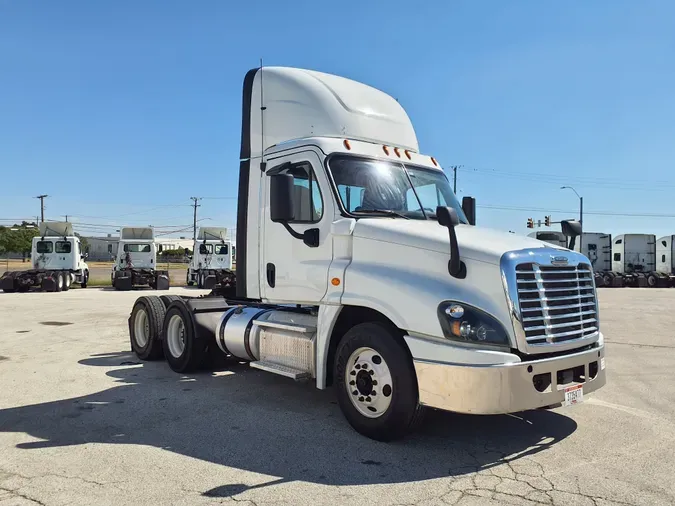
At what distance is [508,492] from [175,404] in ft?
12.3

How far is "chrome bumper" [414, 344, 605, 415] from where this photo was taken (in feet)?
14.0

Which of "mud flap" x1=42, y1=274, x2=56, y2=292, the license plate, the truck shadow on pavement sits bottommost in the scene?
the truck shadow on pavement

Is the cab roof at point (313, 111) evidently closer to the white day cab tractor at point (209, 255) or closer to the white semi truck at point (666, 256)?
the white day cab tractor at point (209, 255)

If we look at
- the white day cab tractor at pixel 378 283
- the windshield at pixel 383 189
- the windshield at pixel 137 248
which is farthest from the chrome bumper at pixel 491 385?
the windshield at pixel 137 248

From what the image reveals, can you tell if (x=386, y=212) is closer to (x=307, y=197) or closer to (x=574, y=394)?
(x=307, y=197)

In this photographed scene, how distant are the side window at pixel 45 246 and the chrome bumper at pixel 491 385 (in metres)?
28.0

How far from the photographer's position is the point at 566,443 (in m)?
4.96

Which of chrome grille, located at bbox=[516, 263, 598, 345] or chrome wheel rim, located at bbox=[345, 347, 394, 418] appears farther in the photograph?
chrome wheel rim, located at bbox=[345, 347, 394, 418]

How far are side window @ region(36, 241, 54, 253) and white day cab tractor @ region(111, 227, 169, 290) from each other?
10.5 feet

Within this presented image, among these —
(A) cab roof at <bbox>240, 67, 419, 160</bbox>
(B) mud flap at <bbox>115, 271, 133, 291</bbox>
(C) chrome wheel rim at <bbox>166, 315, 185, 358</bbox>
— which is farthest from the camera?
(B) mud flap at <bbox>115, 271, 133, 291</bbox>

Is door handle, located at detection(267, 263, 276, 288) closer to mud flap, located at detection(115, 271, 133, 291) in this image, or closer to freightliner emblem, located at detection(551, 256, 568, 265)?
freightliner emblem, located at detection(551, 256, 568, 265)

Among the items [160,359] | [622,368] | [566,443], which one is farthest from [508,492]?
[160,359]

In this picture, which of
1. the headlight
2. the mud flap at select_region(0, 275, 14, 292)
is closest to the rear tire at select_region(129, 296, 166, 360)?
the headlight

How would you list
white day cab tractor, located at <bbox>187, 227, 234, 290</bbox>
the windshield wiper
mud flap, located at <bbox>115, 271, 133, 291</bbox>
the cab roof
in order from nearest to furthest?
A: the windshield wiper
the cab roof
mud flap, located at <bbox>115, 271, 133, 291</bbox>
white day cab tractor, located at <bbox>187, 227, 234, 290</bbox>
